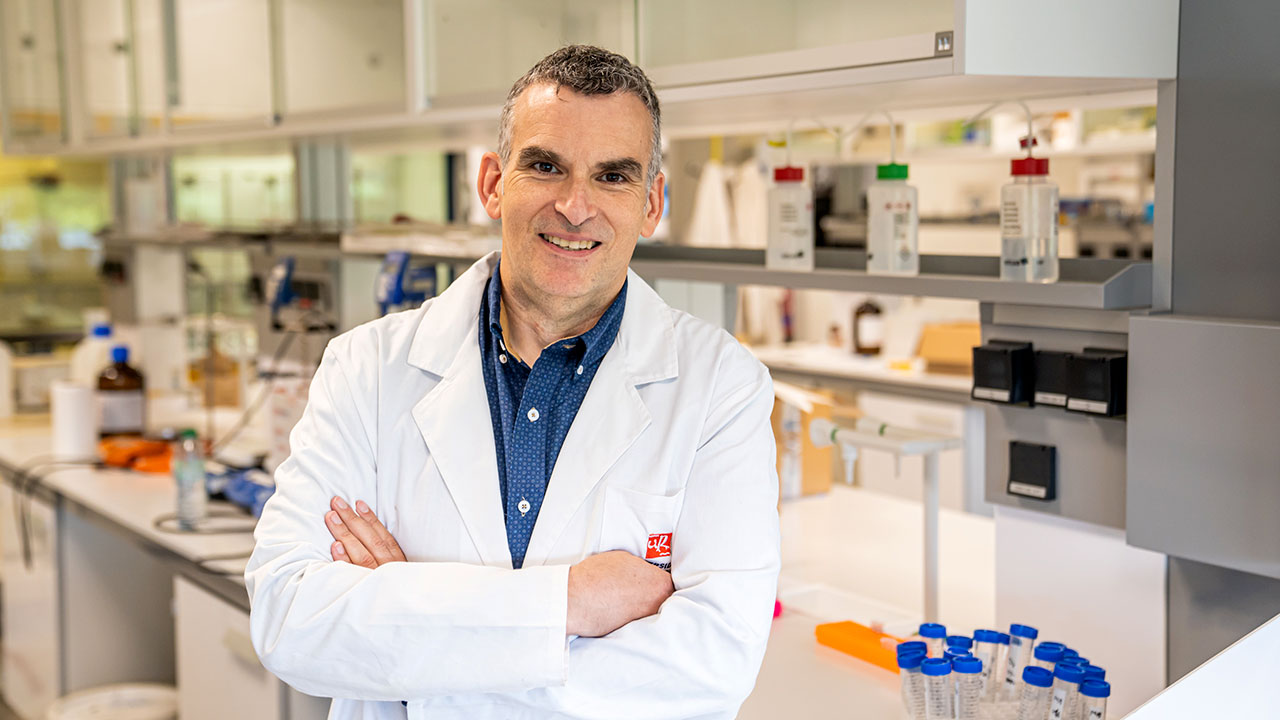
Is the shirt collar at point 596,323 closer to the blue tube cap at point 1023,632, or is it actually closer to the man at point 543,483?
the man at point 543,483

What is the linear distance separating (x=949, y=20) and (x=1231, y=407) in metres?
0.60

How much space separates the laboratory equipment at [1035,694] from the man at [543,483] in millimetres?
361

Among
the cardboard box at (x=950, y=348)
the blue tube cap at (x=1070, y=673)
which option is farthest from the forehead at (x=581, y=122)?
the cardboard box at (x=950, y=348)

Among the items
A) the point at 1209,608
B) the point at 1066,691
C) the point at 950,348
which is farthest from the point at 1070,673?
the point at 950,348

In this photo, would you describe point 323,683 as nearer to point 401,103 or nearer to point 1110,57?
point 1110,57

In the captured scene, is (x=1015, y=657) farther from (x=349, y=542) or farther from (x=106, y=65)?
(x=106, y=65)

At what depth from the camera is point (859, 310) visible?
5082mm

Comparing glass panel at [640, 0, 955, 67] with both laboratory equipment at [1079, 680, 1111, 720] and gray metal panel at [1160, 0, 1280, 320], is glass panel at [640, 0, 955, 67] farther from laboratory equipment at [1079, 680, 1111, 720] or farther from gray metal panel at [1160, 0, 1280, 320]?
laboratory equipment at [1079, 680, 1111, 720]

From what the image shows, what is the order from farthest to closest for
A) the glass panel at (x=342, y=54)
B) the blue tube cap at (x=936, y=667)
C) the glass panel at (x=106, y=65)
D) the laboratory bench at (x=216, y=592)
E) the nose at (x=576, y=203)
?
the glass panel at (x=106, y=65)
the glass panel at (x=342, y=54)
the laboratory bench at (x=216, y=592)
the blue tube cap at (x=936, y=667)
the nose at (x=576, y=203)

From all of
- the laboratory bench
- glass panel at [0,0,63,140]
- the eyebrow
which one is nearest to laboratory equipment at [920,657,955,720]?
the laboratory bench

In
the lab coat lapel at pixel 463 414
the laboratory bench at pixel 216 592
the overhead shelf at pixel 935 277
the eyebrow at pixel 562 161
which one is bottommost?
the laboratory bench at pixel 216 592

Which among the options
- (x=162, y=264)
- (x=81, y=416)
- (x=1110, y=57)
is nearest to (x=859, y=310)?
(x=162, y=264)

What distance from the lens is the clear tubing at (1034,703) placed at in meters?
1.43

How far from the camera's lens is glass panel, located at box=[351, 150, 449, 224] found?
3.65 metres
